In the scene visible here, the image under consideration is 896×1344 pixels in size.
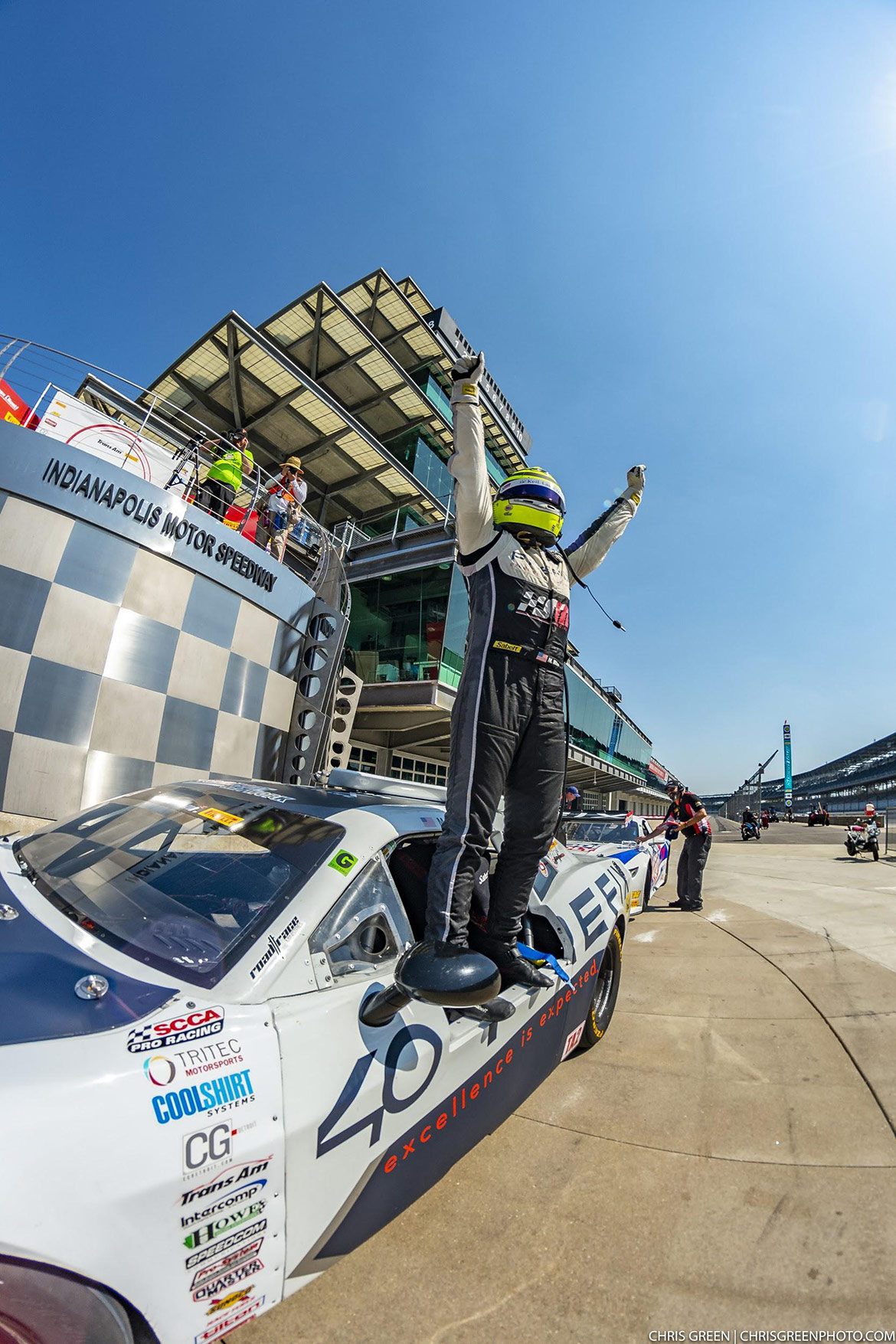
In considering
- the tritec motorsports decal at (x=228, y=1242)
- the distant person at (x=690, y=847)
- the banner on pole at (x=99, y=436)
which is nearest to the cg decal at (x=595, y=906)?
the tritec motorsports decal at (x=228, y=1242)

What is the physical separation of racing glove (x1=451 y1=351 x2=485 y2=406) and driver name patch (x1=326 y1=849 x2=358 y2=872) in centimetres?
155

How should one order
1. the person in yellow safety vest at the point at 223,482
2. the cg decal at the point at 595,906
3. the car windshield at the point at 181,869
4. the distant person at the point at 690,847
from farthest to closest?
the person in yellow safety vest at the point at 223,482 → the distant person at the point at 690,847 → the cg decal at the point at 595,906 → the car windshield at the point at 181,869

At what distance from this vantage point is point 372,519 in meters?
19.8

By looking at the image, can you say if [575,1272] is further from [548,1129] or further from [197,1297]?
[197,1297]

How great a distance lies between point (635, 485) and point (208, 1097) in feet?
9.30

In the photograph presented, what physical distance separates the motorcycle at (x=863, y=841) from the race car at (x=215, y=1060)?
567 inches

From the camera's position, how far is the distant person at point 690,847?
23.6ft

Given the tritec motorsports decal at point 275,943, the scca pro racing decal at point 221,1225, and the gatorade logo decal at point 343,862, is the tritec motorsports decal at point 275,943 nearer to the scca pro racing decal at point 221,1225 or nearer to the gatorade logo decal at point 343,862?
the gatorade logo decal at point 343,862

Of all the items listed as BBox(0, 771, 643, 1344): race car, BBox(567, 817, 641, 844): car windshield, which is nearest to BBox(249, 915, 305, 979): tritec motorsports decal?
BBox(0, 771, 643, 1344): race car

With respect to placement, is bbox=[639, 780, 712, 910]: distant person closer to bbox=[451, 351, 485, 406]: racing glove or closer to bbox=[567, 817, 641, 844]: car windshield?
bbox=[567, 817, 641, 844]: car windshield

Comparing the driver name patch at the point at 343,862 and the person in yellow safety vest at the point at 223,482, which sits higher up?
the person in yellow safety vest at the point at 223,482

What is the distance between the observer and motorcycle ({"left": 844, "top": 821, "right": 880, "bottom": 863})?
13.1m

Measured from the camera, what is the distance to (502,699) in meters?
2.11

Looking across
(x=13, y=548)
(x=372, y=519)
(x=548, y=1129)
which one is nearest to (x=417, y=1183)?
(x=548, y=1129)
